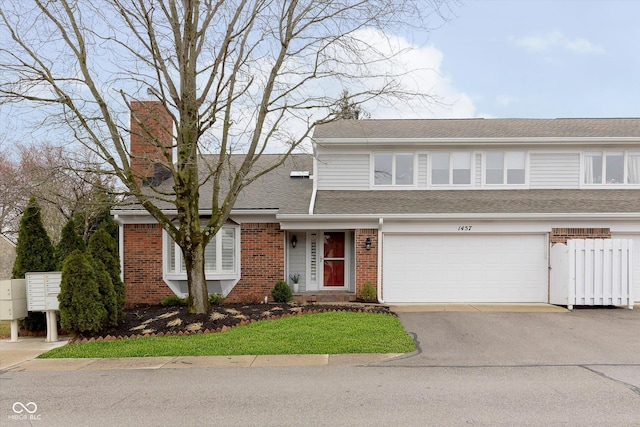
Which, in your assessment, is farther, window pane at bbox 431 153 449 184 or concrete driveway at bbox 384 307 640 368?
window pane at bbox 431 153 449 184

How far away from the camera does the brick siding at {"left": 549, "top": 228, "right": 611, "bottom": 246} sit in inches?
489

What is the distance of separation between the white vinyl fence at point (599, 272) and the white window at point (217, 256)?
9.31 meters

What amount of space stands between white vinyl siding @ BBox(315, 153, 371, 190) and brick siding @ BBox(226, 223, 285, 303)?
247 cm

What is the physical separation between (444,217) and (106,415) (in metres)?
9.74

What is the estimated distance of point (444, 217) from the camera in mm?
12453

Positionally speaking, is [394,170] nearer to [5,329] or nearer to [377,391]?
[377,391]

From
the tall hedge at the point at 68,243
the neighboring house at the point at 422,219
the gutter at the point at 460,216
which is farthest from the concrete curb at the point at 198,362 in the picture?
the gutter at the point at 460,216

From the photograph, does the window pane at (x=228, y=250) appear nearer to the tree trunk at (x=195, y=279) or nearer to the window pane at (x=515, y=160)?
the tree trunk at (x=195, y=279)

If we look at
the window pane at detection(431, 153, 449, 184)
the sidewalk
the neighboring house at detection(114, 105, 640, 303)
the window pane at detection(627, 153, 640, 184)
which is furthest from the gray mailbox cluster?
the window pane at detection(627, 153, 640, 184)

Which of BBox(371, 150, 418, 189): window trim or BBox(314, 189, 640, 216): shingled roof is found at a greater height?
BBox(371, 150, 418, 189): window trim

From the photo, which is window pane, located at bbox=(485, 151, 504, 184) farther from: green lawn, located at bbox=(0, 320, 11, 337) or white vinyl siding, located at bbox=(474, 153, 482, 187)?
green lawn, located at bbox=(0, 320, 11, 337)

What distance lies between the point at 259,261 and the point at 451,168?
6898mm

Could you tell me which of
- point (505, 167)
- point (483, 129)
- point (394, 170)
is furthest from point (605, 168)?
point (394, 170)

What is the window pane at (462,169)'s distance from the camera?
14.5 metres
